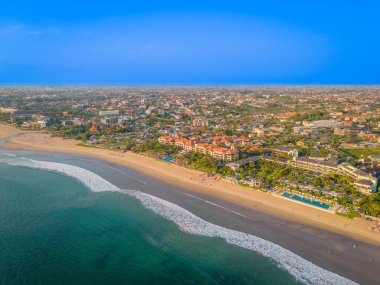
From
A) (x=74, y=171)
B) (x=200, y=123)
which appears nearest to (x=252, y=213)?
(x=74, y=171)

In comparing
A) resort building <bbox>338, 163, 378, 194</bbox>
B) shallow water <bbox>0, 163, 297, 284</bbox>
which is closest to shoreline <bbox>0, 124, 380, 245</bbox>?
resort building <bbox>338, 163, 378, 194</bbox>

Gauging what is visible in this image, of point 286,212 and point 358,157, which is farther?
point 358,157

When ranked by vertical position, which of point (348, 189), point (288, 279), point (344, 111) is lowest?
point (288, 279)

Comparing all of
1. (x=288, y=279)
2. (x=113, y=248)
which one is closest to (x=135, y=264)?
(x=113, y=248)

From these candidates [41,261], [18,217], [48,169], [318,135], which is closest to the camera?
[41,261]

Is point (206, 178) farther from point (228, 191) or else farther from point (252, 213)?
point (252, 213)

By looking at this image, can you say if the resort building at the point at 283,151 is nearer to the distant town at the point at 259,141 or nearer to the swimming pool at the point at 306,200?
the distant town at the point at 259,141

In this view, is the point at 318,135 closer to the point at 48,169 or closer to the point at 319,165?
the point at 319,165
